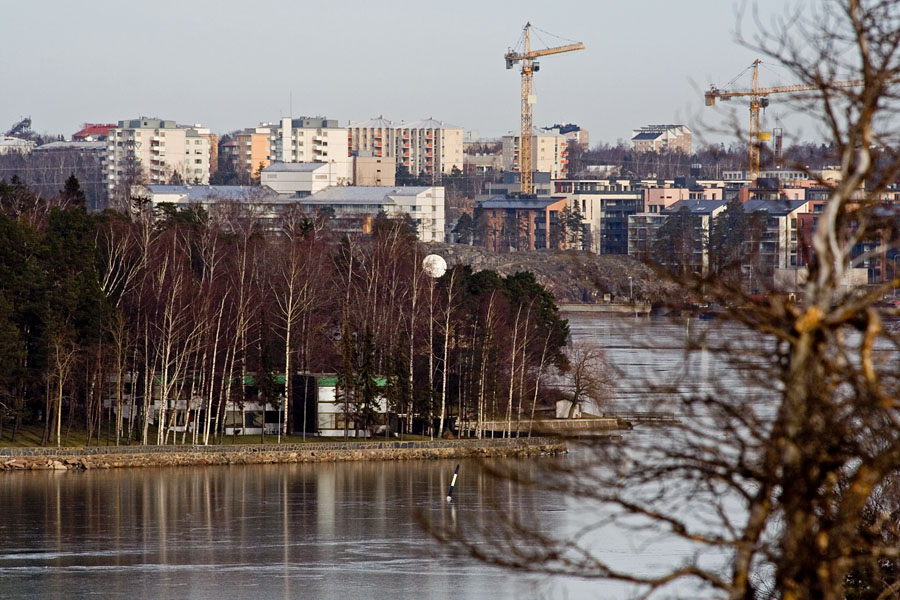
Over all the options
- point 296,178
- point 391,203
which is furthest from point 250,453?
point 296,178

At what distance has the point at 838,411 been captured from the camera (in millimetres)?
3916

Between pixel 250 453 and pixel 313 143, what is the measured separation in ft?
269

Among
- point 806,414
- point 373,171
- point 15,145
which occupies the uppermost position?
point 15,145

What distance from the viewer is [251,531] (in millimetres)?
19750

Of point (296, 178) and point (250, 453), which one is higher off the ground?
point (296, 178)

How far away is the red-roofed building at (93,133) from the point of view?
129 meters

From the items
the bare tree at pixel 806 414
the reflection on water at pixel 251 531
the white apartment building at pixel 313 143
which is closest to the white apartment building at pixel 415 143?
the white apartment building at pixel 313 143

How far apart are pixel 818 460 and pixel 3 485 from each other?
2115 cm

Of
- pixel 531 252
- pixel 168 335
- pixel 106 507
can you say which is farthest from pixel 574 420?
pixel 531 252

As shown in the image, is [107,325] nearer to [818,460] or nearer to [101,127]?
[818,460]

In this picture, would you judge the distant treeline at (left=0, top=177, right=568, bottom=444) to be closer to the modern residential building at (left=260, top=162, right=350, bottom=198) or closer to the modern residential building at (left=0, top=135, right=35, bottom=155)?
the modern residential building at (left=260, top=162, right=350, bottom=198)

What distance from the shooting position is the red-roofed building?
12912 centimetres

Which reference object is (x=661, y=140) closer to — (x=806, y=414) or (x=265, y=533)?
(x=265, y=533)

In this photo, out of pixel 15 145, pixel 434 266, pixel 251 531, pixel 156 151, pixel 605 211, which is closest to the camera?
pixel 251 531
